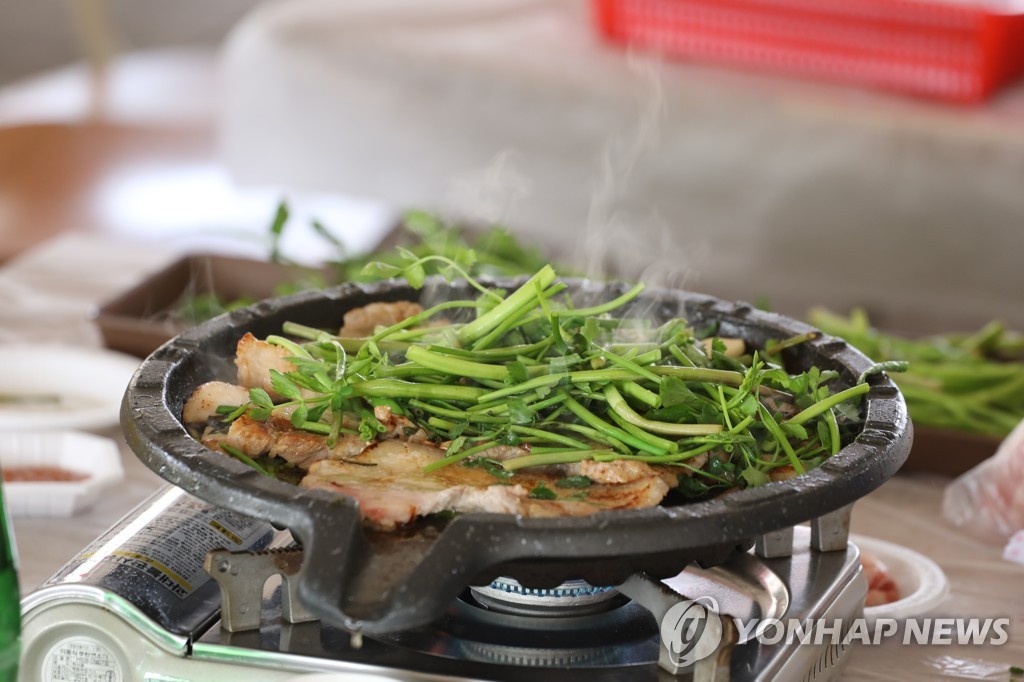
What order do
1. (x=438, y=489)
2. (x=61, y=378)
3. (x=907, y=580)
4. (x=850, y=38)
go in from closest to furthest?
(x=438, y=489)
(x=907, y=580)
(x=61, y=378)
(x=850, y=38)

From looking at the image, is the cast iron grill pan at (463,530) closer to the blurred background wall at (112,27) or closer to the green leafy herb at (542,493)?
the green leafy herb at (542,493)

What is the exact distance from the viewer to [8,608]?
124cm

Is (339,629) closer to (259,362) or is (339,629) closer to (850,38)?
(259,362)

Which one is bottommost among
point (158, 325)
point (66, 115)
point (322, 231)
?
point (66, 115)

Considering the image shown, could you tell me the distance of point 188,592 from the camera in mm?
1452

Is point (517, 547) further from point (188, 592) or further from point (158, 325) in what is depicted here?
point (158, 325)

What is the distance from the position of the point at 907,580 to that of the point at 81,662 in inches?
48.7

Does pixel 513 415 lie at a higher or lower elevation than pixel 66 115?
higher

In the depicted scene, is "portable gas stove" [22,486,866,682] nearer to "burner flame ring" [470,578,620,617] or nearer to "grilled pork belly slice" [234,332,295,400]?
"burner flame ring" [470,578,620,617]

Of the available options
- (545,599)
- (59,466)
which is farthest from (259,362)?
(59,466)

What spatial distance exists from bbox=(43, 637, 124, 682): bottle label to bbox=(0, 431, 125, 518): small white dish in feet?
1.88

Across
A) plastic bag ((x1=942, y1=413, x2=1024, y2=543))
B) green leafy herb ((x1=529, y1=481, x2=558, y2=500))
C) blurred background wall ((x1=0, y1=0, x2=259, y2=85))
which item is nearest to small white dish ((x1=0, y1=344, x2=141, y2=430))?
green leafy herb ((x1=529, y1=481, x2=558, y2=500))

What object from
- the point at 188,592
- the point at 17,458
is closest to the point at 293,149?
the point at 17,458

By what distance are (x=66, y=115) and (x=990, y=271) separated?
5.40 m
